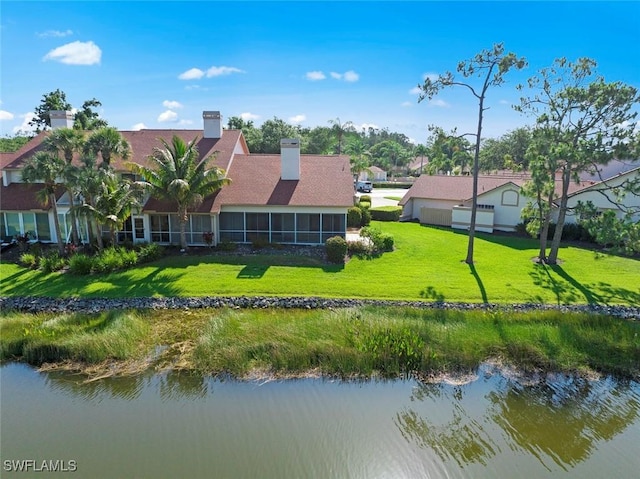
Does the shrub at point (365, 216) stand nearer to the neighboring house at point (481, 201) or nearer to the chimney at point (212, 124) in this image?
the neighboring house at point (481, 201)

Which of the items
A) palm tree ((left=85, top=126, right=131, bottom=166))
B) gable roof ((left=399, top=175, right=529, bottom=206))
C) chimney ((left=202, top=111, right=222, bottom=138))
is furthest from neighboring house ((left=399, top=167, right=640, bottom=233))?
palm tree ((left=85, top=126, right=131, bottom=166))

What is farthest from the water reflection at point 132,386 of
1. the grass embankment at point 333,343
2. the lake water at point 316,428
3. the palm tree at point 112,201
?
the palm tree at point 112,201

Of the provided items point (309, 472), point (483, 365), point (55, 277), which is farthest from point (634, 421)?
point (55, 277)

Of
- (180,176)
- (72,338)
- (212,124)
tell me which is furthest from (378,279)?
(212,124)

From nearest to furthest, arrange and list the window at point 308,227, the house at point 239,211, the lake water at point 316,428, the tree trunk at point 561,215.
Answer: the lake water at point 316,428 → the tree trunk at point 561,215 → the house at point 239,211 → the window at point 308,227

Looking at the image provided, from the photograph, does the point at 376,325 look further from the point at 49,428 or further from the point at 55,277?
the point at 55,277

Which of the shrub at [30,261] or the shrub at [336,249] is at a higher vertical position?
the shrub at [336,249]

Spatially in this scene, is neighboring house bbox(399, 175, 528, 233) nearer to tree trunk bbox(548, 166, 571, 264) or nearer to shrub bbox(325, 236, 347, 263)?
tree trunk bbox(548, 166, 571, 264)
